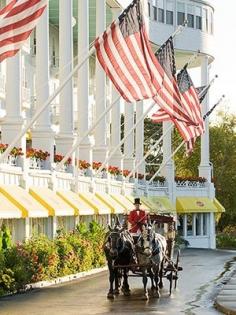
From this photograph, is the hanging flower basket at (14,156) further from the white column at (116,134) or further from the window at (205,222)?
the window at (205,222)

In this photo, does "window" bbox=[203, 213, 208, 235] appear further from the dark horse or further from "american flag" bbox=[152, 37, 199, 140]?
the dark horse

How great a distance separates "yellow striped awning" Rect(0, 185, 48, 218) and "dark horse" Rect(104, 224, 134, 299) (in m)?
4.66

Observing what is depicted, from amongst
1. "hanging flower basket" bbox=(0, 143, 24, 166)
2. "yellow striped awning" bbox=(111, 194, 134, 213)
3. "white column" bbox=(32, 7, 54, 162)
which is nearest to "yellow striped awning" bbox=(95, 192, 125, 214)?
"yellow striped awning" bbox=(111, 194, 134, 213)

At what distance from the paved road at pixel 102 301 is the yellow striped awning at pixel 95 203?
8528 mm

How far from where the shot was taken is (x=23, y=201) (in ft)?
104

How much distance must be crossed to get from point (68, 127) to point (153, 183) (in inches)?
1213

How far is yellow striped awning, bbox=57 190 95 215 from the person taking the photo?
128 feet

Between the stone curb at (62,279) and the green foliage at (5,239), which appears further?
the stone curb at (62,279)

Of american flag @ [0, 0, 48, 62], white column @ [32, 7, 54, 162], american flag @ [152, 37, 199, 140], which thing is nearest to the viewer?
american flag @ [0, 0, 48, 62]

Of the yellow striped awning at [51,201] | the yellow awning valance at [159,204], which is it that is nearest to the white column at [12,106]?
the yellow striped awning at [51,201]

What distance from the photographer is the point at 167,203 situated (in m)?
74.5

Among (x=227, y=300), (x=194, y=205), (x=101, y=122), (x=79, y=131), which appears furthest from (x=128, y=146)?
(x=227, y=300)

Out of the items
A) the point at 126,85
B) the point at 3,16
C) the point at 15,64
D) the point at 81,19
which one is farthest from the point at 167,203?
the point at 3,16

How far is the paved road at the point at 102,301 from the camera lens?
75.4 ft
